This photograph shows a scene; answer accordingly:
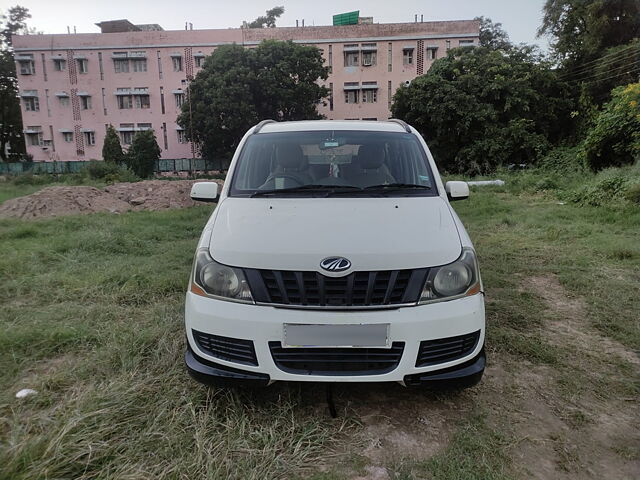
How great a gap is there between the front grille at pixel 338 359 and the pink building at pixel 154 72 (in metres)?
35.9

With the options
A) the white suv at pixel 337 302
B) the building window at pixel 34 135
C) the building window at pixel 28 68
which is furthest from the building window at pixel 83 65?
the white suv at pixel 337 302

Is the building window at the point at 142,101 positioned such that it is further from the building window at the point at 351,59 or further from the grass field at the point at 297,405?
the grass field at the point at 297,405

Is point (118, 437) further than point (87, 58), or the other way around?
point (87, 58)

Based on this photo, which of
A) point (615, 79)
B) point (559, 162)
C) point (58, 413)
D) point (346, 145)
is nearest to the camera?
point (58, 413)

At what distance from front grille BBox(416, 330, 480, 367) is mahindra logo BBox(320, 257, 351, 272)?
529 millimetres

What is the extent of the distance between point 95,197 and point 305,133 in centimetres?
1110

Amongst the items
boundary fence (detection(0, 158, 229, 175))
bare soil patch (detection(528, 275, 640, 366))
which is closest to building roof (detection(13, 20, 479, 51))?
boundary fence (detection(0, 158, 229, 175))

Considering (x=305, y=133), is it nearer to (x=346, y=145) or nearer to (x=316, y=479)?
(x=346, y=145)

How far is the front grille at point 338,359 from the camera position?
84.1 inches

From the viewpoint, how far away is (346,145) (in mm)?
3408

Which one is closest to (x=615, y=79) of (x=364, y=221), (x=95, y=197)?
(x=95, y=197)

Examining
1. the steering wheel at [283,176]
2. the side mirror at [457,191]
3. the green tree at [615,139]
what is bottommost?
the side mirror at [457,191]

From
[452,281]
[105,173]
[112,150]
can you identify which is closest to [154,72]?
[112,150]

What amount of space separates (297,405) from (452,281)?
1.12 m
